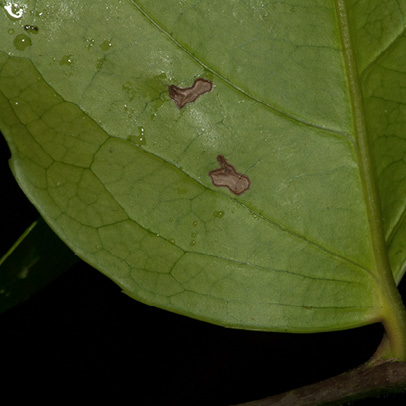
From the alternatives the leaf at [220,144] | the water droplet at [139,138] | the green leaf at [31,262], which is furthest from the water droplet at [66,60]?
the green leaf at [31,262]

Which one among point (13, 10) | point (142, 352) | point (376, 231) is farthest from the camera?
point (142, 352)

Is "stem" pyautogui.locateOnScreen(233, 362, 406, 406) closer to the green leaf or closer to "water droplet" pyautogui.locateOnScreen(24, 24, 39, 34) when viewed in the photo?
the green leaf

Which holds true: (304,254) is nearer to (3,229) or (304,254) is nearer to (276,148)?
(276,148)

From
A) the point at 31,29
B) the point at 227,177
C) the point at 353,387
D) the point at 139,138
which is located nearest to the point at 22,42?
the point at 31,29

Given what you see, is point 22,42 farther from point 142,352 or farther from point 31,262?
point 142,352

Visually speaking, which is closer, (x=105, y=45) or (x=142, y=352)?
(x=105, y=45)

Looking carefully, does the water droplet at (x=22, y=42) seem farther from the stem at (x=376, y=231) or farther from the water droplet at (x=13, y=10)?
Result: the stem at (x=376, y=231)

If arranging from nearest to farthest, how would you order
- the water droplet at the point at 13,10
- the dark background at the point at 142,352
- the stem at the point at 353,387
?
1. the water droplet at the point at 13,10
2. the stem at the point at 353,387
3. the dark background at the point at 142,352
